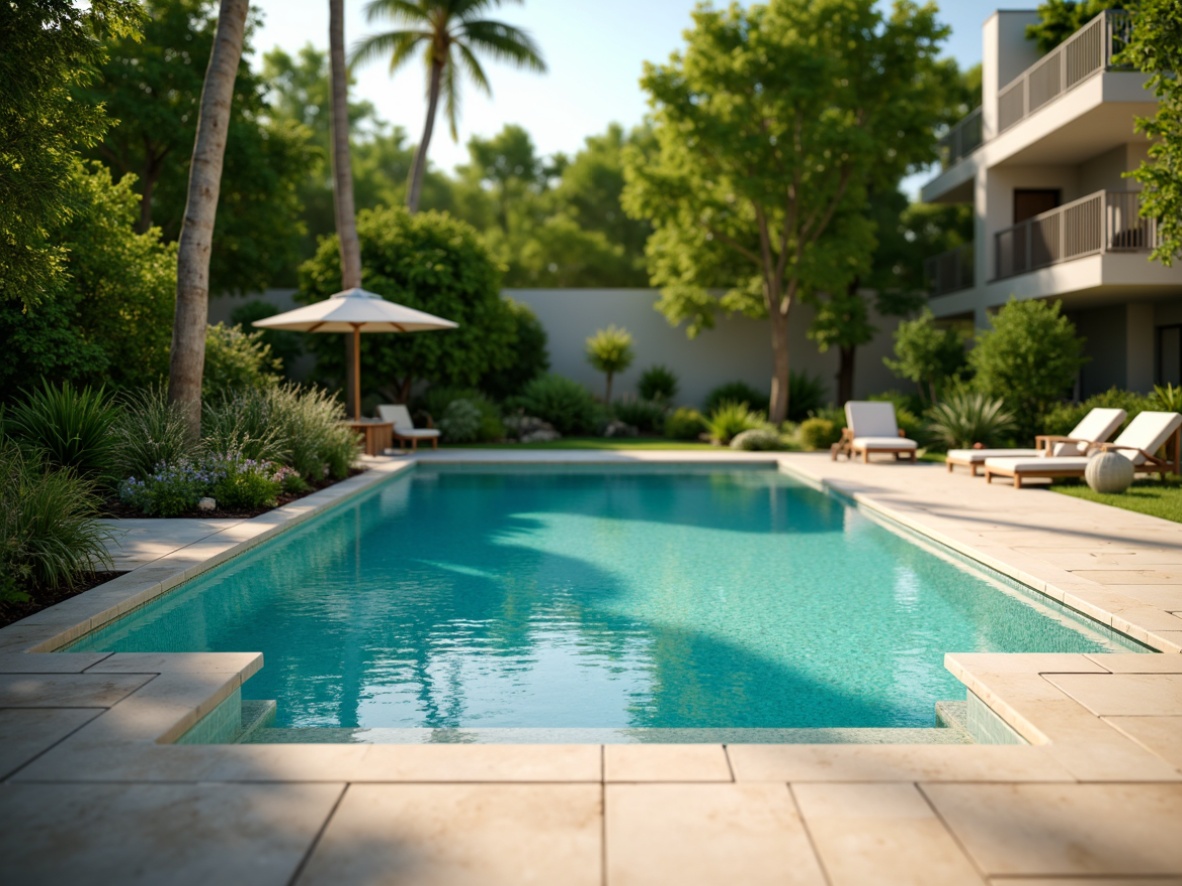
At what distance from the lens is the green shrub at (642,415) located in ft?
68.2

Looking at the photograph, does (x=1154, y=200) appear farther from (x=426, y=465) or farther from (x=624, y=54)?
(x=624, y=54)

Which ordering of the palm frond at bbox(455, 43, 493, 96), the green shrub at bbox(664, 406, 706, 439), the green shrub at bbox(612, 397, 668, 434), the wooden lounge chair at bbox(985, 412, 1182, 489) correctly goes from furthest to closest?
the palm frond at bbox(455, 43, 493, 96) → the green shrub at bbox(612, 397, 668, 434) → the green shrub at bbox(664, 406, 706, 439) → the wooden lounge chair at bbox(985, 412, 1182, 489)

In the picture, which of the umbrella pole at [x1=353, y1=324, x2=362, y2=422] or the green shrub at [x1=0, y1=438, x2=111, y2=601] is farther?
the umbrella pole at [x1=353, y1=324, x2=362, y2=422]

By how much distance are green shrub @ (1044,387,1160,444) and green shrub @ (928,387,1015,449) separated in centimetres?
59

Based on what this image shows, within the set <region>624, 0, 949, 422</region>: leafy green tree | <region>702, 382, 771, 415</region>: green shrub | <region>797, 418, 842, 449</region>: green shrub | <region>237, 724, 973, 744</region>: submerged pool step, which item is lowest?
<region>237, 724, 973, 744</region>: submerged pool step

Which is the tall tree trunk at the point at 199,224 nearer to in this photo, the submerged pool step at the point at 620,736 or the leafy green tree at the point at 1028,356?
the submerged pool step at the point at 620,736

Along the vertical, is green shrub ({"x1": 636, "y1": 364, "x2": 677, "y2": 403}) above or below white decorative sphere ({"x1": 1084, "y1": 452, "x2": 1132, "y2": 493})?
above

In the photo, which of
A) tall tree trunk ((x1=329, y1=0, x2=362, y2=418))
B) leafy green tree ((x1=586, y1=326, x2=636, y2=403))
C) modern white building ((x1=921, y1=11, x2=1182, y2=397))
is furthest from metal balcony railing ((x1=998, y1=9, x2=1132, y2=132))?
tall tree trunk ((x1=329, y1=0, x2=362, y2=418))

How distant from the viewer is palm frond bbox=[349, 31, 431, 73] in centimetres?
2100

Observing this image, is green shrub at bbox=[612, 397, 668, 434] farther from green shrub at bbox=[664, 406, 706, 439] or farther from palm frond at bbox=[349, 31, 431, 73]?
palm frond at bbox=[349, 31, 431, 73]

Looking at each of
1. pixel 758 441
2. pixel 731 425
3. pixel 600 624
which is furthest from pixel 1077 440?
pixel 600 624

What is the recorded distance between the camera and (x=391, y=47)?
69.8 ft

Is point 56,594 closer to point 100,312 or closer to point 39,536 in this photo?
point 39,536

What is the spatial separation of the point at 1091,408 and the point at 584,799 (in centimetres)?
1331
